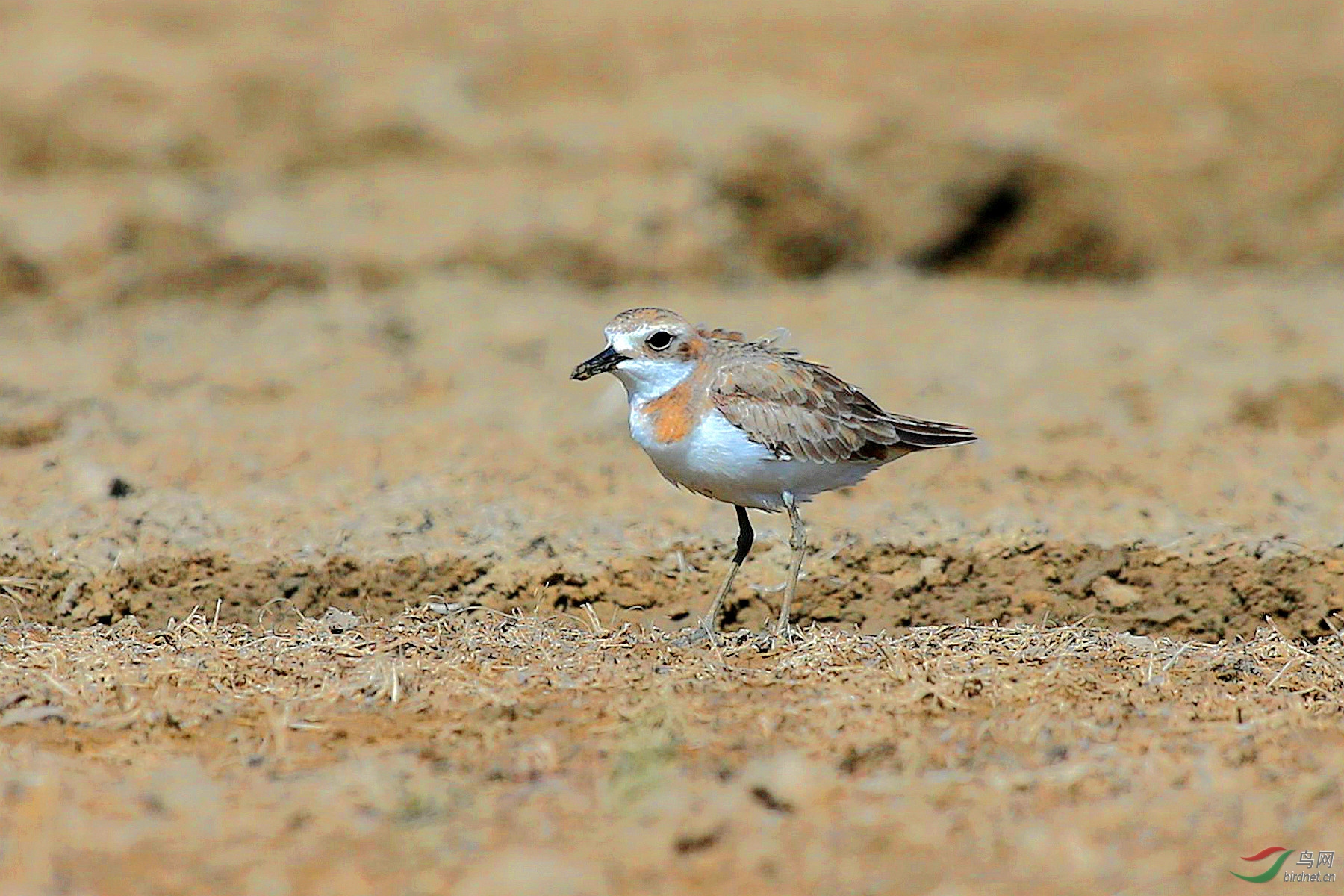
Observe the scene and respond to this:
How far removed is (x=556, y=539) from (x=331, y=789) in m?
2.51

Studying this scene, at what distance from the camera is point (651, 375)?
5.37 metres

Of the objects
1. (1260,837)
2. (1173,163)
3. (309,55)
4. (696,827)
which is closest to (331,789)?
(696,827)

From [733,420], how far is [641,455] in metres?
2.86

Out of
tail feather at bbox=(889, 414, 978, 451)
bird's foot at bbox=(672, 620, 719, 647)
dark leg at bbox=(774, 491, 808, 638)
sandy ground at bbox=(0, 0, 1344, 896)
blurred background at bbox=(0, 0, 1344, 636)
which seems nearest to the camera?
sandy ground at bbox=(0, 0, 1344, 896)

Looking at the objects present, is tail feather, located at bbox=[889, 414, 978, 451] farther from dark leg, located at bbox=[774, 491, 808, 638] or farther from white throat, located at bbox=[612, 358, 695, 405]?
white throat, located at bbox=[612, 358, 695, 405]

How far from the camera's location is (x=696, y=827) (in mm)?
3570

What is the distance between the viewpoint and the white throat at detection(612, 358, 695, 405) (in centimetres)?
536

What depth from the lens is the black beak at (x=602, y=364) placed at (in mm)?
5297

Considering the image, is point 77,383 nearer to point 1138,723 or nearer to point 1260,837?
point 1138,723

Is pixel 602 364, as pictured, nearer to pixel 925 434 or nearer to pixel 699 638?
pixel 699 638
